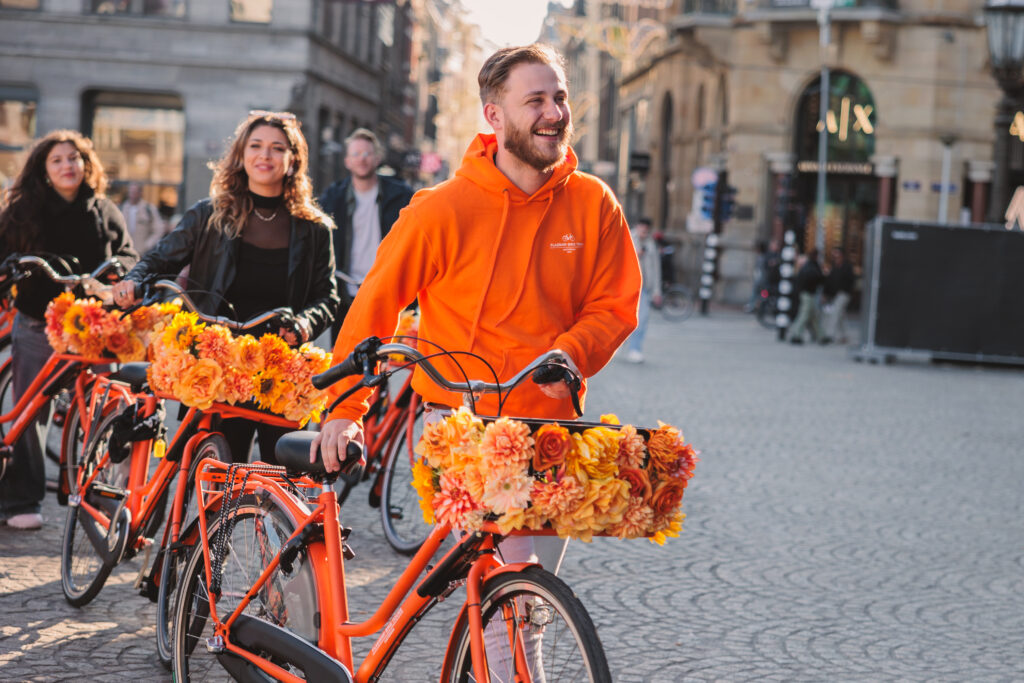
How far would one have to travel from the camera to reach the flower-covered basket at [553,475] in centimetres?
296

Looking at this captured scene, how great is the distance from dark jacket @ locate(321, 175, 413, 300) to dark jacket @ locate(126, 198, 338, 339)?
10.6ft

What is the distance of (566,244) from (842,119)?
34157mm

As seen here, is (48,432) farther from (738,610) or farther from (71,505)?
(738,610)

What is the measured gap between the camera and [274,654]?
369 centimetres

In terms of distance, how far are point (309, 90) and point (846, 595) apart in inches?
1121

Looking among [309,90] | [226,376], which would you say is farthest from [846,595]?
[309,90]

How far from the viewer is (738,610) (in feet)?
19.1

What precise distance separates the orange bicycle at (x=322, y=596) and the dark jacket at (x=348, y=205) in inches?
186

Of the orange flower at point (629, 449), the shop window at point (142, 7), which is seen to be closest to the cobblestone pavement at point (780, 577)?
the orange flower at point (629, 449)

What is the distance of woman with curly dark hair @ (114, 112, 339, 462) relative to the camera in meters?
5.44

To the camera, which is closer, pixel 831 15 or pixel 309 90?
pixel 309 90

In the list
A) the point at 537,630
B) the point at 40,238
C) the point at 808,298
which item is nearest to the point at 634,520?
the point at 537,630

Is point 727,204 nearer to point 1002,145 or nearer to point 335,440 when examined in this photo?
point 1002,145

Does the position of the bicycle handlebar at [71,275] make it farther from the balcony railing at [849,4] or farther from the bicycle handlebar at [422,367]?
the balcony railing at [849,4]
